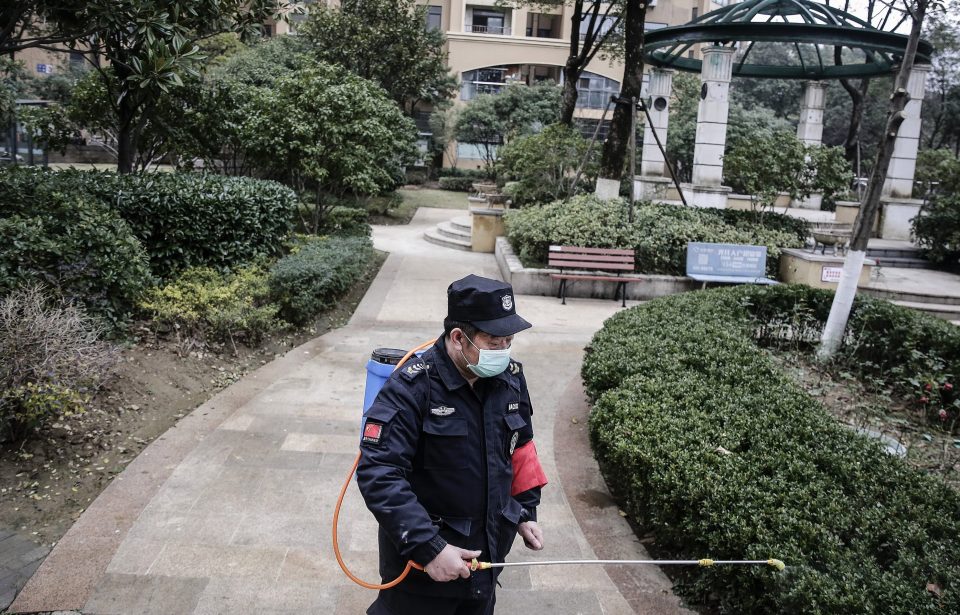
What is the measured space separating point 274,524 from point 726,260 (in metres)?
9.37

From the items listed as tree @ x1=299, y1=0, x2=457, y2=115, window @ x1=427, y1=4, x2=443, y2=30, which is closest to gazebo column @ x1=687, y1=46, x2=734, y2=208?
tree @ x1=299, y1=0, x2=457, y2=115

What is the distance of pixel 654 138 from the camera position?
59.0 feet

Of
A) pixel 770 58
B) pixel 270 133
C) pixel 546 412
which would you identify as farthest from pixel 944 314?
pixel 770 58

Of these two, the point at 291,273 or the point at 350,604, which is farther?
the point at 291,273

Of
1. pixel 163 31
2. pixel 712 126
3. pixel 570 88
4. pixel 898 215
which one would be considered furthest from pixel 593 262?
pixel 898 215

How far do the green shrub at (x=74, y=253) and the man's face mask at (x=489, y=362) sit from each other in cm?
454

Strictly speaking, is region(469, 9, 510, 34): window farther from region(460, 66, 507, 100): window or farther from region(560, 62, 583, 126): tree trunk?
region(560, 62, 583, 126): tree trunk

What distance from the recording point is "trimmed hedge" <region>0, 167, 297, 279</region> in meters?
8.21

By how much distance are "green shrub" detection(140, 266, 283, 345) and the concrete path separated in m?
0.72

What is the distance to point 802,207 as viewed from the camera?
23.6 m

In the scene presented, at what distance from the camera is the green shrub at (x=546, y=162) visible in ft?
51.2

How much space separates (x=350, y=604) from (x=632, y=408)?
2268 millimetres

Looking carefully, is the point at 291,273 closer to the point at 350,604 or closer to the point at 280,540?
the point at 280,540

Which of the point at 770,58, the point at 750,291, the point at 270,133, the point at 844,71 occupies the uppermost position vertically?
the point at 770,58
